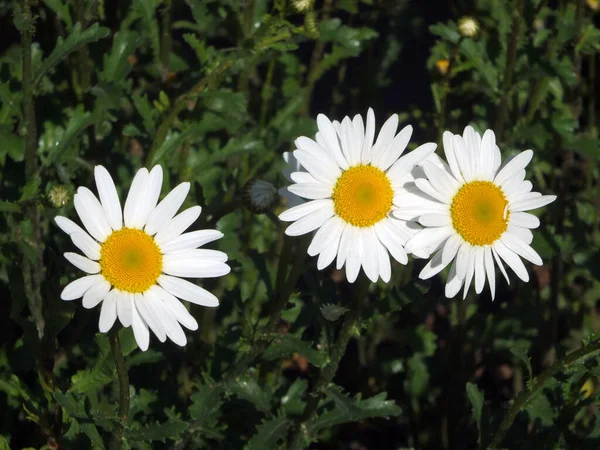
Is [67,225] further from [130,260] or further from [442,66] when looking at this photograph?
[442,66]

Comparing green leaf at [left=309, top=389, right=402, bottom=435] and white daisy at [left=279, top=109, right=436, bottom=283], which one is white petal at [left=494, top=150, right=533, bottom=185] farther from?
green leaf at [left=309, top=389, right=402, bottom=435]

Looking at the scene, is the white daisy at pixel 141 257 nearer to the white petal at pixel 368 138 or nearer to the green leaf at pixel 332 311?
the green leaf at pixel 332 311

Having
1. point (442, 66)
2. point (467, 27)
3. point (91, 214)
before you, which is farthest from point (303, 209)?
point (442, 66)

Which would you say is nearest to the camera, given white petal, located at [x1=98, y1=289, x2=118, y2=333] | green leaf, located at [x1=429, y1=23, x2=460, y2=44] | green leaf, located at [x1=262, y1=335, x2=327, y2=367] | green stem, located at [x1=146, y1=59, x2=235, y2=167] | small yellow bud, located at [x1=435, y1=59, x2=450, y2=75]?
white petal, located at [x1=98, y1=289, x2=118, y2=333]

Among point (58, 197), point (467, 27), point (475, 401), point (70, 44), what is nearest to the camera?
point (58, 197)

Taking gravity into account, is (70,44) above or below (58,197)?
above

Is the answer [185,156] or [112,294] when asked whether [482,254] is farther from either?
[185,156]

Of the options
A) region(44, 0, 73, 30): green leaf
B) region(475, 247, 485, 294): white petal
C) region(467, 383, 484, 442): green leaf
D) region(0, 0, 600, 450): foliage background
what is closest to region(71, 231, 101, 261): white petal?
region(0, 0, 600, 450): foliage background
